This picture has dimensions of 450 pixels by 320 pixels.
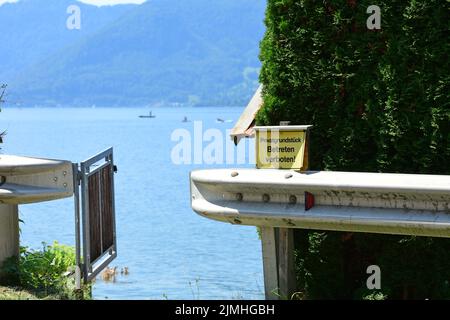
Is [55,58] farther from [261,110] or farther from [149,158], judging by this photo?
[261,110]

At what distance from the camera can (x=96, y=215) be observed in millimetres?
8250

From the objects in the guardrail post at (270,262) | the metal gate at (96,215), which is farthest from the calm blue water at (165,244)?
the guardrail post at (270,262)

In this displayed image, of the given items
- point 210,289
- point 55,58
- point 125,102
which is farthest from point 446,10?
point 55,58

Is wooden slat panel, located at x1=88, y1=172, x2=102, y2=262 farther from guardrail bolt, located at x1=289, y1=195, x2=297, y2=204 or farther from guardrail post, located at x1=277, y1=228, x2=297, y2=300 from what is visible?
guardrail bolt, located at x1=289, y1=195, x2=297, y2=204

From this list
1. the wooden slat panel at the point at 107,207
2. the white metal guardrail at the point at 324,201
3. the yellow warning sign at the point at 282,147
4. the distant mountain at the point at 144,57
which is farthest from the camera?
the distant mountain at the point at 144,57

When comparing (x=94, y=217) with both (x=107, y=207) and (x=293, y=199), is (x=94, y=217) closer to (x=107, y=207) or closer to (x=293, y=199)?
(x=107, y=207)

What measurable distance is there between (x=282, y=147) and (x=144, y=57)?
15638 centimetres

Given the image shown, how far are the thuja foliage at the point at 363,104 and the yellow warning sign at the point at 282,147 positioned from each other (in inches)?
26.9

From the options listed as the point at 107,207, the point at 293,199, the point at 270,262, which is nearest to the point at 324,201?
the point at 293,199

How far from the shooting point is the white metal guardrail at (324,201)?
6027 mm

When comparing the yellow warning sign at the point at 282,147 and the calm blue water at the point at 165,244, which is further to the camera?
the calm blue water at the point at 165,244

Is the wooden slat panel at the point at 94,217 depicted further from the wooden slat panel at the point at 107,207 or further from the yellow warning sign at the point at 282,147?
the yellow warning sign at the point at 282,147

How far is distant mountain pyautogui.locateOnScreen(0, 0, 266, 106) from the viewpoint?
143625 millimetres

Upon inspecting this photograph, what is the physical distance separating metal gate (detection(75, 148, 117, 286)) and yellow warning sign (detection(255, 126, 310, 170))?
167 cm
